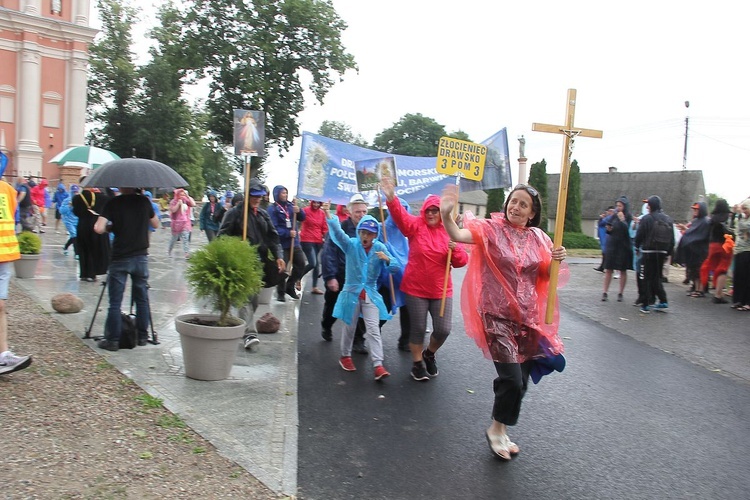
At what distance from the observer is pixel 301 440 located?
15.8 feet

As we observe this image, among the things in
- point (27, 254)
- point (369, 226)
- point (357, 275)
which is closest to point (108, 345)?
point (357, 275)

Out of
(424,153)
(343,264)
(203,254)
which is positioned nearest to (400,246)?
(343,264)

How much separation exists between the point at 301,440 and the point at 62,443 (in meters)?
1.59

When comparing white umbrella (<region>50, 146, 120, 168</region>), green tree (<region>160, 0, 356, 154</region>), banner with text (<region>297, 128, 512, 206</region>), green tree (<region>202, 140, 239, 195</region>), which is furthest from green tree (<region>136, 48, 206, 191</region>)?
banner with text (<region>297, 128, 512, 206</region>)

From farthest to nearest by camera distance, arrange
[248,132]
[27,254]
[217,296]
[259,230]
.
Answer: [27,254]
[248,132]
[259,230]
[217,296]

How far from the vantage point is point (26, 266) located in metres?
11.1

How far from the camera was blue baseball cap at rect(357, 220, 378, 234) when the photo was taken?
6.94m

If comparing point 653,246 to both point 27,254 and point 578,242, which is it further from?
point 578,242

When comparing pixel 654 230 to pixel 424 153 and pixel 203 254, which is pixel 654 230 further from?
pixel 424 153

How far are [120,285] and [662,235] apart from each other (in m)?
9.11

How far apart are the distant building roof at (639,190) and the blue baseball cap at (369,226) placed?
136 ft

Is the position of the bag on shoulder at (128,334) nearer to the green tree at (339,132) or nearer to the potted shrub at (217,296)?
the potted shrub at (217,296)

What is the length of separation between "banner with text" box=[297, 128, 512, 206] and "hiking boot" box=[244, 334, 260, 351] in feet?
9.44

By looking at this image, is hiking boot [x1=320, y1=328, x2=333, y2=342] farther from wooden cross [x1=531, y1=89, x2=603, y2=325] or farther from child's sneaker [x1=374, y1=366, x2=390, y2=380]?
wooden cross [x1=531, y1=89, x2=603, y2=325]
